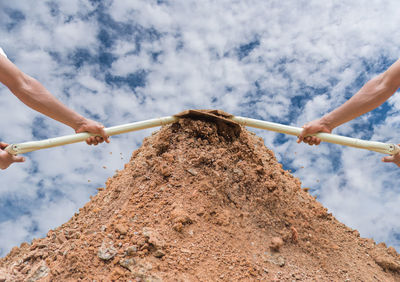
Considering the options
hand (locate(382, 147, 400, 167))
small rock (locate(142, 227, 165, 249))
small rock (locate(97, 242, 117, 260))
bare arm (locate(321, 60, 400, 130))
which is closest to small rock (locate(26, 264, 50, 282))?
small rock (locate(97, 242, 117, 260))

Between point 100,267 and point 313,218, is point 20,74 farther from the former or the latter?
point 313,218

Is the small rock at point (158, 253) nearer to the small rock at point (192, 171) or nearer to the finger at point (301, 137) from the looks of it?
the small rock at point (192, 171)

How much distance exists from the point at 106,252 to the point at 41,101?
94.3 inches

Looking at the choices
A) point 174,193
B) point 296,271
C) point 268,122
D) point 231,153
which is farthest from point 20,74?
point 296,271

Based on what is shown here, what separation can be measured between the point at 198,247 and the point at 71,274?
1.47 meters

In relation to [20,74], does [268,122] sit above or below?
above

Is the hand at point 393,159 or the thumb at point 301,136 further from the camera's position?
the thumb at point 301,136

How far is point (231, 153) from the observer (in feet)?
15.5

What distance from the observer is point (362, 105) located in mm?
4402

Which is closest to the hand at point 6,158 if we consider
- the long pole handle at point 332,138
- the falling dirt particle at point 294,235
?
Result: the long pole handle at point 332,138

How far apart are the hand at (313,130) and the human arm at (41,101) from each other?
2948 mm

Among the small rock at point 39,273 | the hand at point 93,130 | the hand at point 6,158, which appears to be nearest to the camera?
the small rock at point 39,273

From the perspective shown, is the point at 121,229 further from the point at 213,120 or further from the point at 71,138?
the point at 213,120

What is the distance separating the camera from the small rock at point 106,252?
3.44 m
